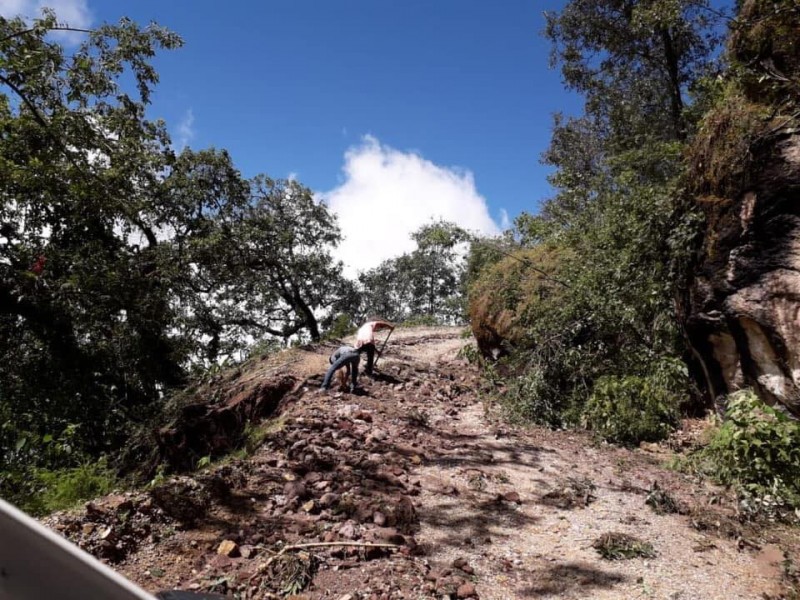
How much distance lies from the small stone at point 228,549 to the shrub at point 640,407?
4.98 meters

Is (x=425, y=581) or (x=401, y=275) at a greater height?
(x=401, y=275)

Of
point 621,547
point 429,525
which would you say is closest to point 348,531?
point 429,525

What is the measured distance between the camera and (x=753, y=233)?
5723mm

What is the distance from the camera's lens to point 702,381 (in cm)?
698

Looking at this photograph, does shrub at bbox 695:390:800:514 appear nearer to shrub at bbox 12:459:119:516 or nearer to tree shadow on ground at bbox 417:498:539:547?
tree shadow on ground at bbox 417:498:539:547

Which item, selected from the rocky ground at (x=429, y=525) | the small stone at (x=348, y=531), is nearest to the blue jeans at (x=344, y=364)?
the rocky ground at (x=429, y=525)

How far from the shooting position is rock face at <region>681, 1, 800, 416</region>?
5.39 m

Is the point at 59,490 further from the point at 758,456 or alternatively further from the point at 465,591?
the point at 758,456

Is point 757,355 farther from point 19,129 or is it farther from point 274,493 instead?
point 19,129

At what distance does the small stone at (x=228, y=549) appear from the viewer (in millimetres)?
3490

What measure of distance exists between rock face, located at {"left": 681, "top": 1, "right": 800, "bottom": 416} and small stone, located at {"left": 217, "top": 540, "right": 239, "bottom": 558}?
5289mm

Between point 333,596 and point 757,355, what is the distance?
508cm

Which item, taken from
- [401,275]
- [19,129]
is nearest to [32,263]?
[19,129]

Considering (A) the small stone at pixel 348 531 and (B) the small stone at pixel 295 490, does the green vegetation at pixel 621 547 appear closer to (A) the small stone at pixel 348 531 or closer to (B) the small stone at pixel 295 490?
(A) the small stone at pixel 348 531
